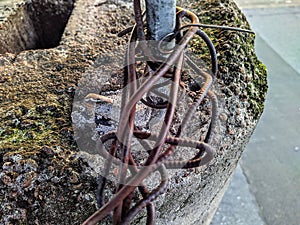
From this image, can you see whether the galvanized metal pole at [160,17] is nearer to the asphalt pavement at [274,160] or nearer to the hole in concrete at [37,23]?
the hole in concrete at [37,23]

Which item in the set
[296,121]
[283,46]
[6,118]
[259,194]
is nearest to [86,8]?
[6,118]

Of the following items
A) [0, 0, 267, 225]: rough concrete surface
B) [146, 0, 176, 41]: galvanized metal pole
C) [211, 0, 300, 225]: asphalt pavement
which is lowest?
[211, 0, 300, 225]: asphalt pavement

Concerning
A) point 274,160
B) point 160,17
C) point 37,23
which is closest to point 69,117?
point 160,17

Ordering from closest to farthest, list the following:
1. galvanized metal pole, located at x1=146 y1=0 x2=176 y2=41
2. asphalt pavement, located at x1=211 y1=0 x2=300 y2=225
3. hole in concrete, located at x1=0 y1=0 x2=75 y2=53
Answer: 1. galvanized metal pole, located at x1=146 y1=0 x2=176 y2=41
2. hole in concrete, located at x1=0 y1=0 x2=75 y2=53
3. asphalt pavement, located at x1=211 y1=0 x2=300 y2=225

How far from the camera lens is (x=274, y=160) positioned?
1.37 meters

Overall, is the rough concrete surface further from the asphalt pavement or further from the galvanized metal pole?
the asphalt pavement

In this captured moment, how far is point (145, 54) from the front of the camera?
1.32 feet

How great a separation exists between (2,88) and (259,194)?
3.04 ft

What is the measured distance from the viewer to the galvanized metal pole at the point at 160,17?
404mm

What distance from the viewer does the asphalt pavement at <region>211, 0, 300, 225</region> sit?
1206 mm

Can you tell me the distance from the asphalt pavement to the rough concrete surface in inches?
21.4

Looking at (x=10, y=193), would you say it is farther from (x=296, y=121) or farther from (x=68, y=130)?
(x=296, y=121)

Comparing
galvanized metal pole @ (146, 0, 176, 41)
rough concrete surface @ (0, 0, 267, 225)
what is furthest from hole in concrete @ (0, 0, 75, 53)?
galvanized metal pole @ (146, 0, 176, 41)

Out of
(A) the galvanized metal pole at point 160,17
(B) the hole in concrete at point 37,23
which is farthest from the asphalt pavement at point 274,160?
(A) the galvanized metal pole at point 160,17
